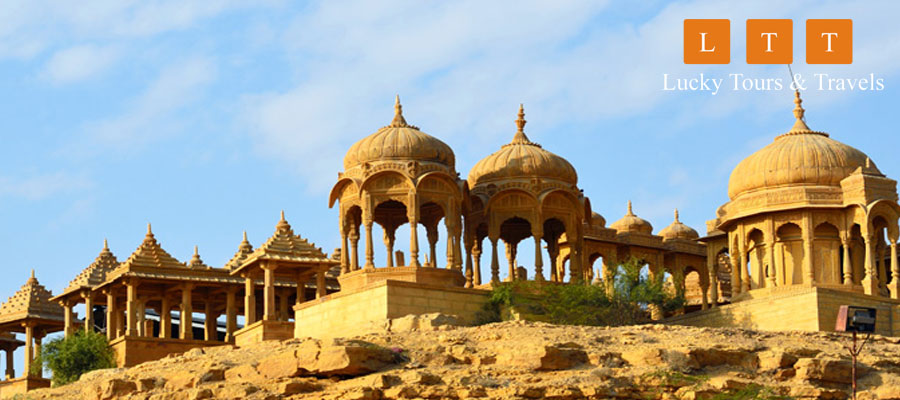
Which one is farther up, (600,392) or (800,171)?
(800,171)

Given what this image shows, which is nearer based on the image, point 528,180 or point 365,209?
Result: point 365,209

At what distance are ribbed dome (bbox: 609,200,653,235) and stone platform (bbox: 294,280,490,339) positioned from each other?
14.7 m

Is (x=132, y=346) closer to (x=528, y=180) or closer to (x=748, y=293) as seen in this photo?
(x=528, y=180)

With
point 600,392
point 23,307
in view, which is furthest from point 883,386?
point 23,307

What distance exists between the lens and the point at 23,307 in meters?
56.6

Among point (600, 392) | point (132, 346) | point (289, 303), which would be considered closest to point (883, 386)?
point (600, 392)

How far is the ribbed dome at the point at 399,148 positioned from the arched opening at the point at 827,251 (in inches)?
397

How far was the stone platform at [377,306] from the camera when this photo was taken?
41969 millimetres

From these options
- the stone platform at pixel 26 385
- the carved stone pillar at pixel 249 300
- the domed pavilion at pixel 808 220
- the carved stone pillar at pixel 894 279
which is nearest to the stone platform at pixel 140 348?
the carved stone pillar at pixel 249 300

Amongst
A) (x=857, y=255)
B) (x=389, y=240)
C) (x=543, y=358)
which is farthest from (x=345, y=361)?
(x=857, y=255)

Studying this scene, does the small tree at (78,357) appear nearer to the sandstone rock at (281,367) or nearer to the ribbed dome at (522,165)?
the ribbed dome at (522,165)

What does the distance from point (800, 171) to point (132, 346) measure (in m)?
18.3

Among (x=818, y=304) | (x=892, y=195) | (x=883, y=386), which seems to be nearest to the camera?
(x=883, y=386)

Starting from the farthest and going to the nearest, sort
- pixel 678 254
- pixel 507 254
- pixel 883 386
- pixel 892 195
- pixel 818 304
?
pixel 678 254 → pixel 507 254 → pixel 892 195 → pixel 818 304 → pixel 883 386
